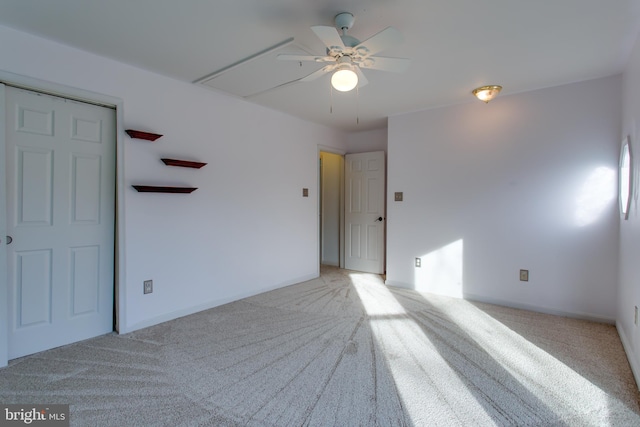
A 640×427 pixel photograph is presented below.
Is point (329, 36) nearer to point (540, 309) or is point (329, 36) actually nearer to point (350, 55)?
point (350, 55)

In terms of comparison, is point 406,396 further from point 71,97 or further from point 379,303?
point 71,97

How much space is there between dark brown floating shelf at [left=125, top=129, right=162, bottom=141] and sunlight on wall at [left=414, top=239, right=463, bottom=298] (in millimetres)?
3415

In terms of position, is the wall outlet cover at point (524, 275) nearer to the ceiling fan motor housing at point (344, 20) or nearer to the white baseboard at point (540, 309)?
the white baseboard at point (540, 309)

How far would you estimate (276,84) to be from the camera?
3.31 metres

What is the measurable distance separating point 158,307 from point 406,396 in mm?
2406

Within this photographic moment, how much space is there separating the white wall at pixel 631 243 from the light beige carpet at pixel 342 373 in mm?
170

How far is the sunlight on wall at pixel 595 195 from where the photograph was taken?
306 cm

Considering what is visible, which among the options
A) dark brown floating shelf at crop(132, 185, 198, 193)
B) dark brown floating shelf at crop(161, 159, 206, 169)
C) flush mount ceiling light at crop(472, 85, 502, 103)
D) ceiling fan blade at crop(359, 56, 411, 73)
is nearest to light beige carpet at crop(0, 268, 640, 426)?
dark brown floating shelf at crop(132, 185, 198, 193)

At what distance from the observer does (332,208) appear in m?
5.90

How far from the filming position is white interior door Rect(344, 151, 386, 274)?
516 cm

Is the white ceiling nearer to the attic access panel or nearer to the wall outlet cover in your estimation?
the attic access panel

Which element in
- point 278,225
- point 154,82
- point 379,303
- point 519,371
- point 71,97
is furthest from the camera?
point 278,225

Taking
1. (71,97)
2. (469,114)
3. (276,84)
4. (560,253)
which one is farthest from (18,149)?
(560,253)

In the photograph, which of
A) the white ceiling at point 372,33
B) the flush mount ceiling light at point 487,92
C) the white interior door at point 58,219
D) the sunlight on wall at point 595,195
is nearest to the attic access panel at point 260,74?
the white ceiling at point 372,33
